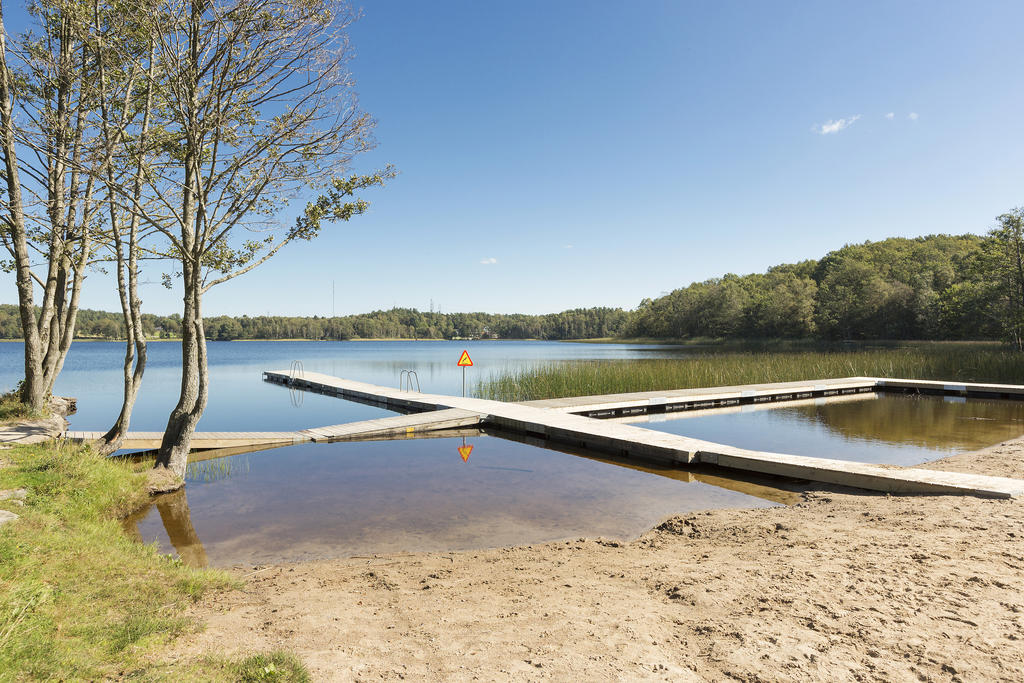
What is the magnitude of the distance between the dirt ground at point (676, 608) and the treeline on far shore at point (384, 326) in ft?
274

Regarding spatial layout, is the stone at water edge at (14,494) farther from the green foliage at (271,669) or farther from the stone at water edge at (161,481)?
the green foliage at (271,669)

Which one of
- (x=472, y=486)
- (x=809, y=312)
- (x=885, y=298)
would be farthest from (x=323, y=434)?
(x=809, y=312)

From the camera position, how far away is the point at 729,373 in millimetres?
18875

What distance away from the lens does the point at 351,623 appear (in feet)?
9.87

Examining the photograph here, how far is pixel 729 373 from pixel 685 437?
11.2 m

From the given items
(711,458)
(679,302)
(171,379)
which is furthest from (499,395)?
(679,302)

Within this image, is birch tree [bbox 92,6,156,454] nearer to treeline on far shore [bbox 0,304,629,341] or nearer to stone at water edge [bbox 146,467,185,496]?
stone at water edge [bbox 146,467,185,496]

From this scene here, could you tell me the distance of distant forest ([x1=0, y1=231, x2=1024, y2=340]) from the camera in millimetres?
33062

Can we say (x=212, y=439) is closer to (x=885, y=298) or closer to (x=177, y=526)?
(x=177, y=526)

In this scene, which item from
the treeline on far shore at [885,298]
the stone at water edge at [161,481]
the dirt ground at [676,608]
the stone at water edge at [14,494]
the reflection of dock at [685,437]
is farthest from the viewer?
the treeline on far shore at [885,298]

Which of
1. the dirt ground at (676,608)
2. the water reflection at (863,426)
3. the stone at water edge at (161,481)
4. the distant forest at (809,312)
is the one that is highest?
the distant forest at (809,312)

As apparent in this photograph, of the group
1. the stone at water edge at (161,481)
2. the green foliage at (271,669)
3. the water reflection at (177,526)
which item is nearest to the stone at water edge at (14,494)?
the water reflection at (177,526)

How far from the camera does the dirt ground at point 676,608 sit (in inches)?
98.3

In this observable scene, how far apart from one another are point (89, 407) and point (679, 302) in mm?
64465
